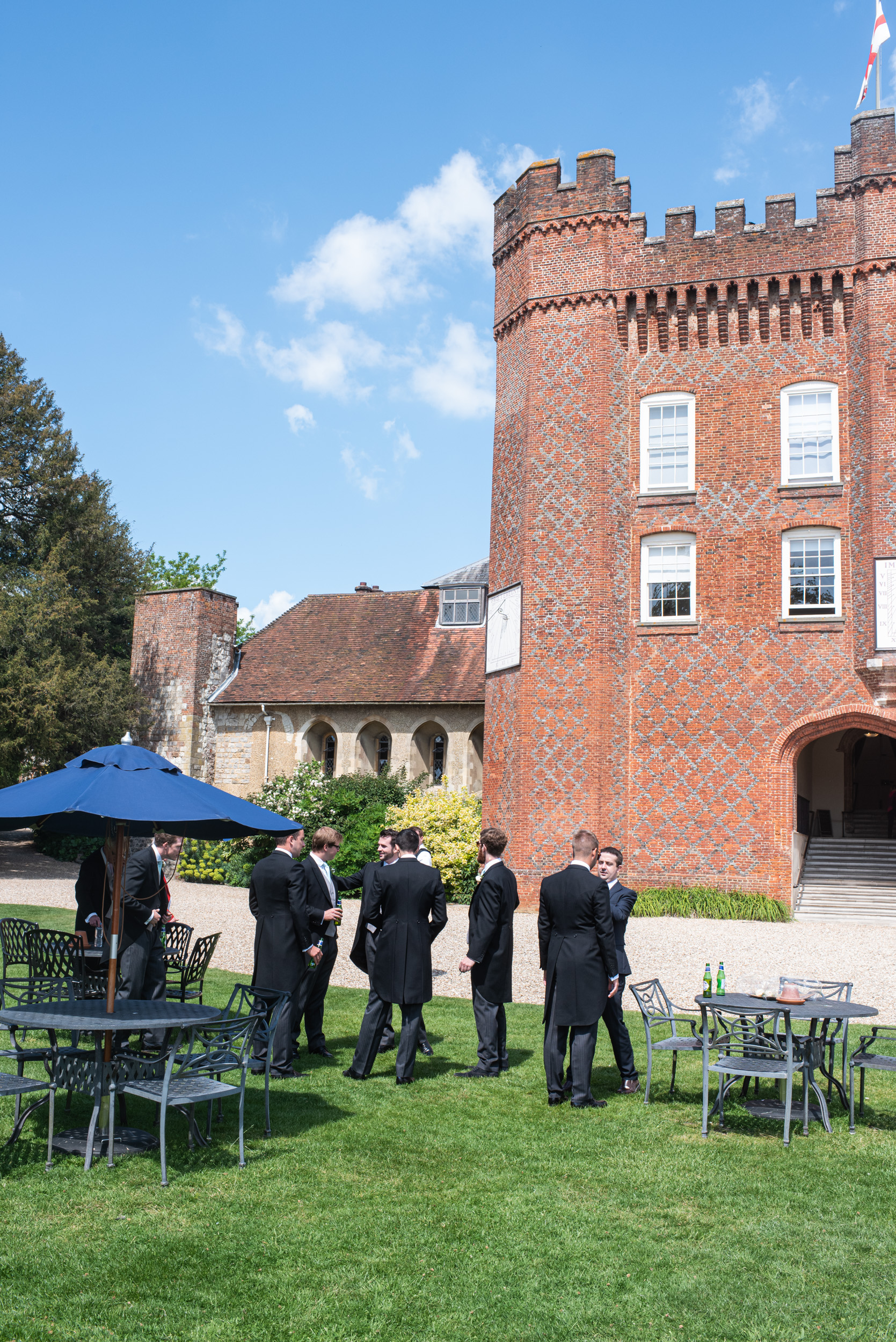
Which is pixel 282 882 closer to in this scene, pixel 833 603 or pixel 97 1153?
pixel 97 1153

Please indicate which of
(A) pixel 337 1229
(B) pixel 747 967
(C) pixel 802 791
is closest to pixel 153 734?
(C) pixel 802 791

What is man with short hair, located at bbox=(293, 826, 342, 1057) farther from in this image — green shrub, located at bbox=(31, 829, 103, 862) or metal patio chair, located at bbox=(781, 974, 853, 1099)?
green shrub, located at bbox=(31, 829, 103, 862)

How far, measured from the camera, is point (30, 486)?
3241 centimetres

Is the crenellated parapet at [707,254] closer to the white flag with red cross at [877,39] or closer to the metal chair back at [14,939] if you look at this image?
the white flag with red cross at [877,39]

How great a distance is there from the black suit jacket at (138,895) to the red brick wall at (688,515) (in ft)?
44.0

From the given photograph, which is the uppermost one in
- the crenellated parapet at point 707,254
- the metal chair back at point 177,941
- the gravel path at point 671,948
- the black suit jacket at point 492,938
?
the crenellated parapet at point 707,254

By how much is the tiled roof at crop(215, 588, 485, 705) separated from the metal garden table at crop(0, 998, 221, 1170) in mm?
21475

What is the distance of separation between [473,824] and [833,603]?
28.8 ft

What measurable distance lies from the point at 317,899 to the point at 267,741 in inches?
886

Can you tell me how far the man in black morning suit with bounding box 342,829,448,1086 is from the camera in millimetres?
7801

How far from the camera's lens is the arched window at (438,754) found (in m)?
29.2

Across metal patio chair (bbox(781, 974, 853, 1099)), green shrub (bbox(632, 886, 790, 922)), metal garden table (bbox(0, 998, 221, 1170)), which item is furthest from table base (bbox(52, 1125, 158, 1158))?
green shrub (bbox(632, 886, 790, 922))

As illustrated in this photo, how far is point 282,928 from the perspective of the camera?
316 inches

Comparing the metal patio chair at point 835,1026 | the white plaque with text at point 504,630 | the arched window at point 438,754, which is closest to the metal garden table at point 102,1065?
the metal patio chair at point 835,1026
